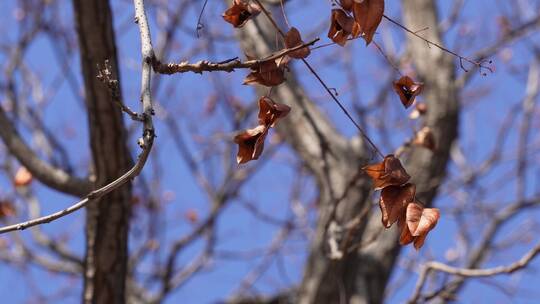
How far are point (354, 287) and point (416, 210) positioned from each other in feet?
5.70

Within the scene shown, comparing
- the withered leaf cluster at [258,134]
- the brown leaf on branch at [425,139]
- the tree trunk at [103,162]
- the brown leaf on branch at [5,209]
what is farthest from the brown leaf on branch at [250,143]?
the brown leaf on branch at [5,209]

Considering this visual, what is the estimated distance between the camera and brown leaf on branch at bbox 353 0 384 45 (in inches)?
50.3

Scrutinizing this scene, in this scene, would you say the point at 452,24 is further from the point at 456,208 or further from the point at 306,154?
the point at 306,154

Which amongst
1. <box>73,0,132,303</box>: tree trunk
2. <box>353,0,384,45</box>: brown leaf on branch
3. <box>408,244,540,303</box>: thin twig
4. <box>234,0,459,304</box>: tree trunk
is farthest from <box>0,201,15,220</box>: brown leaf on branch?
<box>353,0,384,45</box>: brown leaf on branch

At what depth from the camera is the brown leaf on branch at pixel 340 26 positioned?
4.45ft

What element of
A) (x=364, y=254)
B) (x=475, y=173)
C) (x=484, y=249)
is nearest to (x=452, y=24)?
(x=475, y=173)

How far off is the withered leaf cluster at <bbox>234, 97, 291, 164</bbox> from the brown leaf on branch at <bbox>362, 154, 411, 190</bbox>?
220 mm

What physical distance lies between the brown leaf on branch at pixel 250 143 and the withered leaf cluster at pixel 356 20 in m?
0.23

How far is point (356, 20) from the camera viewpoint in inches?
51.1

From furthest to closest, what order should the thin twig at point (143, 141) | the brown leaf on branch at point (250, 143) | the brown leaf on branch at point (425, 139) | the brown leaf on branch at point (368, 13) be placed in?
the brown leaf on branch at point (425, 139) → the brown leaf on branch at point (250, 143) → the brown leaf on branch at point (368, 13) → the thin twig at point (143, 141)

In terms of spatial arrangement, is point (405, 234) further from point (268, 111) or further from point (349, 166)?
point (349, 166)

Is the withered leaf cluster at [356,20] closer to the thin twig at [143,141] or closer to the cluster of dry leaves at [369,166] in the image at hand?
the cluster of dry leaves at [369,166]

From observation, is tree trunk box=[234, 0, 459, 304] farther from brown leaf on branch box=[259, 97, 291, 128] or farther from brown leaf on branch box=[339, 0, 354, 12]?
brown leaf on branch box=[339, 0, 354, 12]

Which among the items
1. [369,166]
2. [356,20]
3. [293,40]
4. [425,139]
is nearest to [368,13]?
[356,20]
